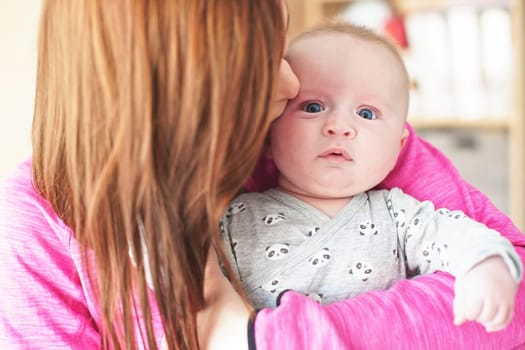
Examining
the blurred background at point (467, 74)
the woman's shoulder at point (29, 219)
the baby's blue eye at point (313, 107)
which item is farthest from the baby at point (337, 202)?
the blurred background at point (467, 74)

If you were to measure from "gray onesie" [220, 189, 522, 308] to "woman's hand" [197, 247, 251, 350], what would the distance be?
0.20 ft

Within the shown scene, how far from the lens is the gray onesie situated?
37.9 inches

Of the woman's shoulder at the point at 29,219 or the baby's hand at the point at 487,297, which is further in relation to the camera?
the woman's shoulder at the point at 29,219

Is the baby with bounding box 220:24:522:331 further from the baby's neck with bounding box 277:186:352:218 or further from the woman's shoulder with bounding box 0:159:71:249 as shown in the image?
the woman's shoulder with bounding box 0:159:71:249

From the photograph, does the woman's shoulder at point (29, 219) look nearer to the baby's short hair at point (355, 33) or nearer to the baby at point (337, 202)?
the baby at point (337, 202)

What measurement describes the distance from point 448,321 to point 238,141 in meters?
0.33

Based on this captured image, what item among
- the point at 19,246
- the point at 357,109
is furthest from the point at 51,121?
the point at 357,109

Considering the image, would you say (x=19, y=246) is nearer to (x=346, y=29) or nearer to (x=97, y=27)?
(x=97, y=27)

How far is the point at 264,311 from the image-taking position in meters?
0.86

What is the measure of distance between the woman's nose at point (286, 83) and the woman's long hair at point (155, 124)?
9 cm

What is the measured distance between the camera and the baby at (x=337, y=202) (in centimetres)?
97

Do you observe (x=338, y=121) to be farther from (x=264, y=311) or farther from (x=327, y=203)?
(x=264, y=311)

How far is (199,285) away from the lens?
0.88 meters

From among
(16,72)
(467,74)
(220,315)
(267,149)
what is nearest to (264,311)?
(220,315)
